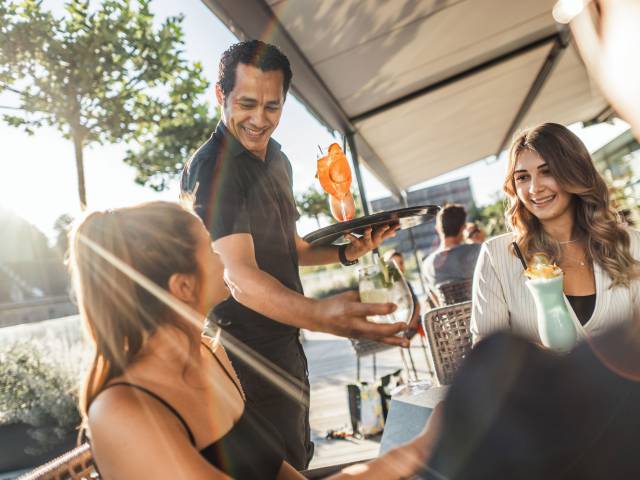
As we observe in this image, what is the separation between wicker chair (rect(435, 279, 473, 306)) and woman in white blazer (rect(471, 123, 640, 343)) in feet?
5.60

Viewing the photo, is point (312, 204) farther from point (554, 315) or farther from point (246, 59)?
point (554, 315)

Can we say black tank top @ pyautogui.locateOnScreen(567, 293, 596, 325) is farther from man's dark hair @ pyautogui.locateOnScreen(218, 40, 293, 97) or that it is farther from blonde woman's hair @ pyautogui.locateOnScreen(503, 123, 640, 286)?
man's dark hair @ pyautogui.locateOnScreen(218, 40, 293, 97)

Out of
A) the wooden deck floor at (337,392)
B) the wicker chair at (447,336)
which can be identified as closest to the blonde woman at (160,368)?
the wicker chair at (447,336)

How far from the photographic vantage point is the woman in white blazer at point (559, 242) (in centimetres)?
190

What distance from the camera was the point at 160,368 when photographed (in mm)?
1076

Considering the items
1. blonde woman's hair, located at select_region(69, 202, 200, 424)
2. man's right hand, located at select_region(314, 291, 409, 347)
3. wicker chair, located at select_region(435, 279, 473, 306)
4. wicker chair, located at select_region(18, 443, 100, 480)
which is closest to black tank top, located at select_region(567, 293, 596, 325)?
man's right hand, located at select_region(314, 291, 409, 347)

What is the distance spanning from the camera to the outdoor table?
1216 mm

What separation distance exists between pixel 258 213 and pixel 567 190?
146cm

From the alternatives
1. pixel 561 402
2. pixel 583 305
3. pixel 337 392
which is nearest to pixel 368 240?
pixel 561 402

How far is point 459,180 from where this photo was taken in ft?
358

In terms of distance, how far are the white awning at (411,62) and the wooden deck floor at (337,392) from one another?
95.0 inches

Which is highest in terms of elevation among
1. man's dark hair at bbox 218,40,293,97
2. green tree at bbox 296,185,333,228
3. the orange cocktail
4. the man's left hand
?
green tree at bbox 296,185,333,228

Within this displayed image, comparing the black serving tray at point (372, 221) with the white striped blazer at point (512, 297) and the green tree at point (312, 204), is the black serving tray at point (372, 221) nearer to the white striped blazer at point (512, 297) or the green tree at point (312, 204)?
the white striped blazer at point (512, 297)

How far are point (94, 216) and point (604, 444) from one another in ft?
3.36
